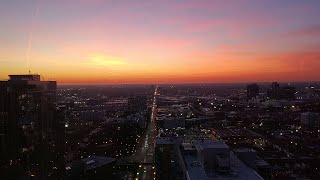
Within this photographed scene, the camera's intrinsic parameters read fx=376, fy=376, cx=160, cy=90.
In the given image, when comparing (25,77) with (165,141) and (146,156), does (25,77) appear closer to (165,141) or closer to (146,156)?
(165,141)

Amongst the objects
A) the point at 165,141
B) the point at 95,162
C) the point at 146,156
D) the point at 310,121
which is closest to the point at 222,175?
the point at 165,141

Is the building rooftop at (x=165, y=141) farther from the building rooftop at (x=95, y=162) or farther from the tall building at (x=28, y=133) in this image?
the tall building at (x=28, y=133)

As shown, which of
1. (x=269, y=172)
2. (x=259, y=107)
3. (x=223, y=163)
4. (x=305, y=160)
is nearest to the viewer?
(x=223, y=163)

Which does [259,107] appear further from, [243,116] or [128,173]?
[128,173]

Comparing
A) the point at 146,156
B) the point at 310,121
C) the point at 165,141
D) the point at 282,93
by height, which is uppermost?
the point at 282,93

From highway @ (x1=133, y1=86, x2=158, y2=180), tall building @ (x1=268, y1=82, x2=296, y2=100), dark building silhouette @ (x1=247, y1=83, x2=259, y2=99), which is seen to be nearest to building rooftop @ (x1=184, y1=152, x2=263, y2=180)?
highway @ (x1=133, y1=86, x2=158, y2=180)

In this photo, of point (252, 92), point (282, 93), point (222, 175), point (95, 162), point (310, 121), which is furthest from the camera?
point (252, 92)

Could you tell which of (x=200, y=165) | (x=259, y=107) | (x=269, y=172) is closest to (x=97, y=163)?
(x=200, y=165)

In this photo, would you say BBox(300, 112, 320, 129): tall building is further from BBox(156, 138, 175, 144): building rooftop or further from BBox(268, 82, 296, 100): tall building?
BBox(268, 82, 296, 100): tall building


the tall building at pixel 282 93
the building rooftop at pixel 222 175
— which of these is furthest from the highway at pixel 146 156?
the tall building at pixel 282 93

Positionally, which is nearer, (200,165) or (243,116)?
(200,165)
